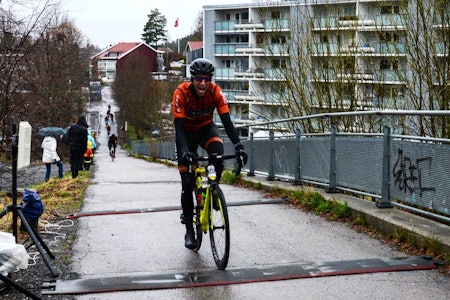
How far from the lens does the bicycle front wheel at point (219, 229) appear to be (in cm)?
571

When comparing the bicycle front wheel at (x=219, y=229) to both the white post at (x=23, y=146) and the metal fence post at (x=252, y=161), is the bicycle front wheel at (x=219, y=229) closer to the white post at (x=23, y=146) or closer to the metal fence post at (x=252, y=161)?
the white post at (x=23, y=146)

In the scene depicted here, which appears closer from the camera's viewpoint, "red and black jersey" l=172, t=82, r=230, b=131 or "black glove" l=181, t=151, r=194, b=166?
"black glove" l=181, t=151, r=194, b=166

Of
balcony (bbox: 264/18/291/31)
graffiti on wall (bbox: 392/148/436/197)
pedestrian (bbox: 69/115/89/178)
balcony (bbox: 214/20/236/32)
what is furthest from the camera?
balcony (bbox: 214/20/236/32)

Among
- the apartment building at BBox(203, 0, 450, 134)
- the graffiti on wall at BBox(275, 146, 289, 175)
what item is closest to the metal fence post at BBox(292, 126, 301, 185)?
the graffiti on wall at BBox(275, 146, 289, 175)

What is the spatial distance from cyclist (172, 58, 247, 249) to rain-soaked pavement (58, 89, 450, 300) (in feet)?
2.05

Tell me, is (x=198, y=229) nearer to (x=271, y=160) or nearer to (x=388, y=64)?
(x=271, y=160)

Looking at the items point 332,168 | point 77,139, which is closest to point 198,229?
point 332,168

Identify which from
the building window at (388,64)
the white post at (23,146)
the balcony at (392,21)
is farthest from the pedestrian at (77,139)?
the white post at (23,146)

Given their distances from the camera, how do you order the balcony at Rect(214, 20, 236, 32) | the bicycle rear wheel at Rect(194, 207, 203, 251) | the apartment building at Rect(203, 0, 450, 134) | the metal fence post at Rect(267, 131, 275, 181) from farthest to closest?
the balcony at Rect(214, 20, 236, 32), the metal fence post at Rect(267, 131, 275, 181), the apartment building at Rect(203, 0, 450, 134), the bicycle rear wheel at Rect(194, 207, 203, 251)

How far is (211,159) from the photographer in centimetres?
614

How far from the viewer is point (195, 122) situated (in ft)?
21.7

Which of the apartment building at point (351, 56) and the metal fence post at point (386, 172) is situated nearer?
the metal fence post at point (386, 172)

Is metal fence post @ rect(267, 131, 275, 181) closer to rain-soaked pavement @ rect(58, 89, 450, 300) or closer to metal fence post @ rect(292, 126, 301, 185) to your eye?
metal fence post @ rect(292, 126, 301, 185)

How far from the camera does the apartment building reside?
11.7 metres
